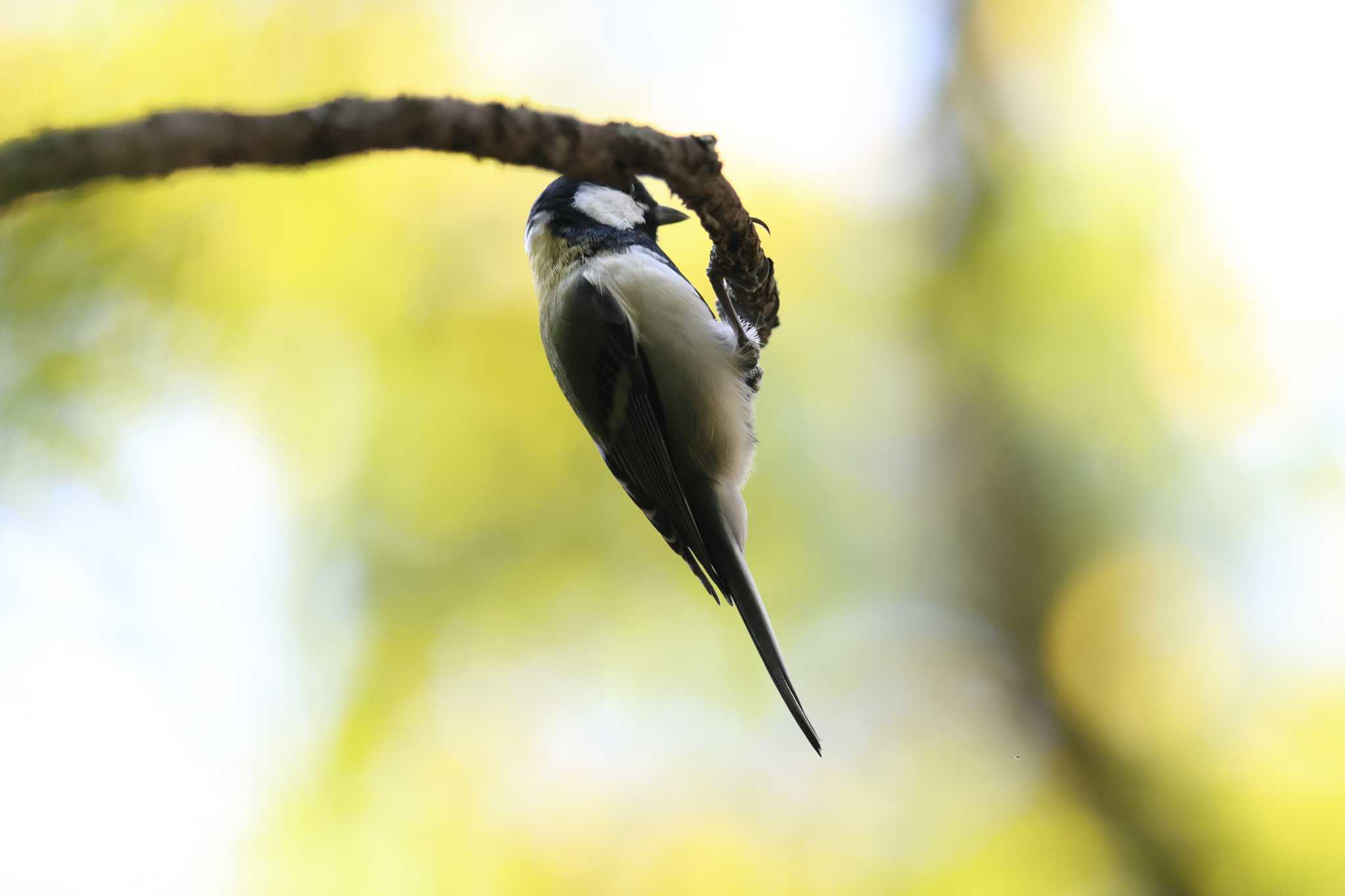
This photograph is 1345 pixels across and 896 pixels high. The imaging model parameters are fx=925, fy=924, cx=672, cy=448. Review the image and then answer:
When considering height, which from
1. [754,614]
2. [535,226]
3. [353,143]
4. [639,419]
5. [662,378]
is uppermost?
[535,226]

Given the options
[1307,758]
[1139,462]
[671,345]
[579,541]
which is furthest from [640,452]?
[1307,758]

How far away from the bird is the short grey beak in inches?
9.2

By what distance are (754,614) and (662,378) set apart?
2.41 ft

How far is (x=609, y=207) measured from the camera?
3.00 meters

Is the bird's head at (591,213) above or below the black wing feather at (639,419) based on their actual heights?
above

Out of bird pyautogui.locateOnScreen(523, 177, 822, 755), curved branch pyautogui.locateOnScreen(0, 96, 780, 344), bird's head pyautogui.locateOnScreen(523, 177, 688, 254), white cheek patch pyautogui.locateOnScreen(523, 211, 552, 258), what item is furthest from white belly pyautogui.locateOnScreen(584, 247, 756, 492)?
curved branch pyautogui.locateOnScreen(0, 96, 780, 344)

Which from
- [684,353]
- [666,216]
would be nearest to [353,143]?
[684,353]

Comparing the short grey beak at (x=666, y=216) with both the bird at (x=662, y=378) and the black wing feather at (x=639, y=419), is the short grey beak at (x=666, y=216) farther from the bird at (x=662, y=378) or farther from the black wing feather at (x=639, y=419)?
the black wing feather at (x=639, y=419)

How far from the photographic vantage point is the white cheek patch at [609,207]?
293cm

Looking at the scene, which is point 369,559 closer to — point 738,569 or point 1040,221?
point 738,569

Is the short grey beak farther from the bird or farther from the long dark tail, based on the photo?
the long dark tail

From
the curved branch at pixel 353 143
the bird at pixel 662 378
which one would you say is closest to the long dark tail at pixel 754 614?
the bird at pixel 662 378

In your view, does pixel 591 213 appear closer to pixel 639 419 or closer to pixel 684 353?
pixel 684 353

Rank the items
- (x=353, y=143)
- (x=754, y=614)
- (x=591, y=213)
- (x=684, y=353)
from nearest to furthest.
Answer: (x=353, y=143)
(x=754, y=614)
(x=684, y=353)
(x=591, y=213)
